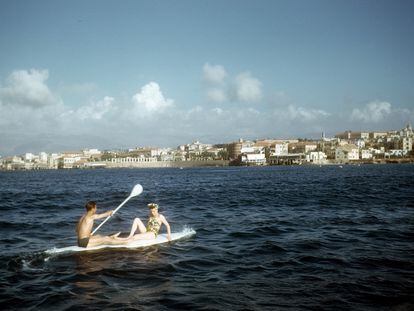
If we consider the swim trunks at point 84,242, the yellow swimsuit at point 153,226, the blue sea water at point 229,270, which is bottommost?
the blue sea water at point 229,270

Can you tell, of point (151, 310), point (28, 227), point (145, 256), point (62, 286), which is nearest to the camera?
point (151, 310)

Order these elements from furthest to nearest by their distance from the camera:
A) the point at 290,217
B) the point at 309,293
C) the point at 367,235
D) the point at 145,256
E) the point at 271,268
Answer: the point at 290,217 < the point at 367,235 < the point at 145,256 < the point at 271,268 < the point at 309,293

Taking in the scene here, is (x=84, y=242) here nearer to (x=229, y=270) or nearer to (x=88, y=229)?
(x=88, y=229)

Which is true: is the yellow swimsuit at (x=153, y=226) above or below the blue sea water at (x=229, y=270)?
above

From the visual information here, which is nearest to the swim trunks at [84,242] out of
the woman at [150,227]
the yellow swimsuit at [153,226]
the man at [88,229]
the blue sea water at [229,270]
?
the man at [88,229]

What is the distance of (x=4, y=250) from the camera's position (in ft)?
45.8

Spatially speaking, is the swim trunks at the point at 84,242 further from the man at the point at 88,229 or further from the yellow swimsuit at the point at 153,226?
the yellow swimsuit at the point at 153,226

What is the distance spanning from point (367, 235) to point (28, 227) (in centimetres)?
1540

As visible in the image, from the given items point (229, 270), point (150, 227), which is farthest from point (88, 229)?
point (229, 270)

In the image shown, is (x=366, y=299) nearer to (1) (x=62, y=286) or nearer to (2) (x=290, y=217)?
(1) (x=62, y=286)

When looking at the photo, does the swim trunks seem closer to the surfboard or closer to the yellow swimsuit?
the surfboard

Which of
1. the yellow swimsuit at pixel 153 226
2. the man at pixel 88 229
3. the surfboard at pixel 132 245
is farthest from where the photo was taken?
the yellow swimsuit at pixel 153 226

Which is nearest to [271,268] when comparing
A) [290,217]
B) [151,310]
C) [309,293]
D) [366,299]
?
[309,293]

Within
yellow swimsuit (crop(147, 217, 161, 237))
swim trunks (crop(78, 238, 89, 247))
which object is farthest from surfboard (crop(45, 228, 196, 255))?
yellow swimsuit (crop(147, 217, 161, 237))
